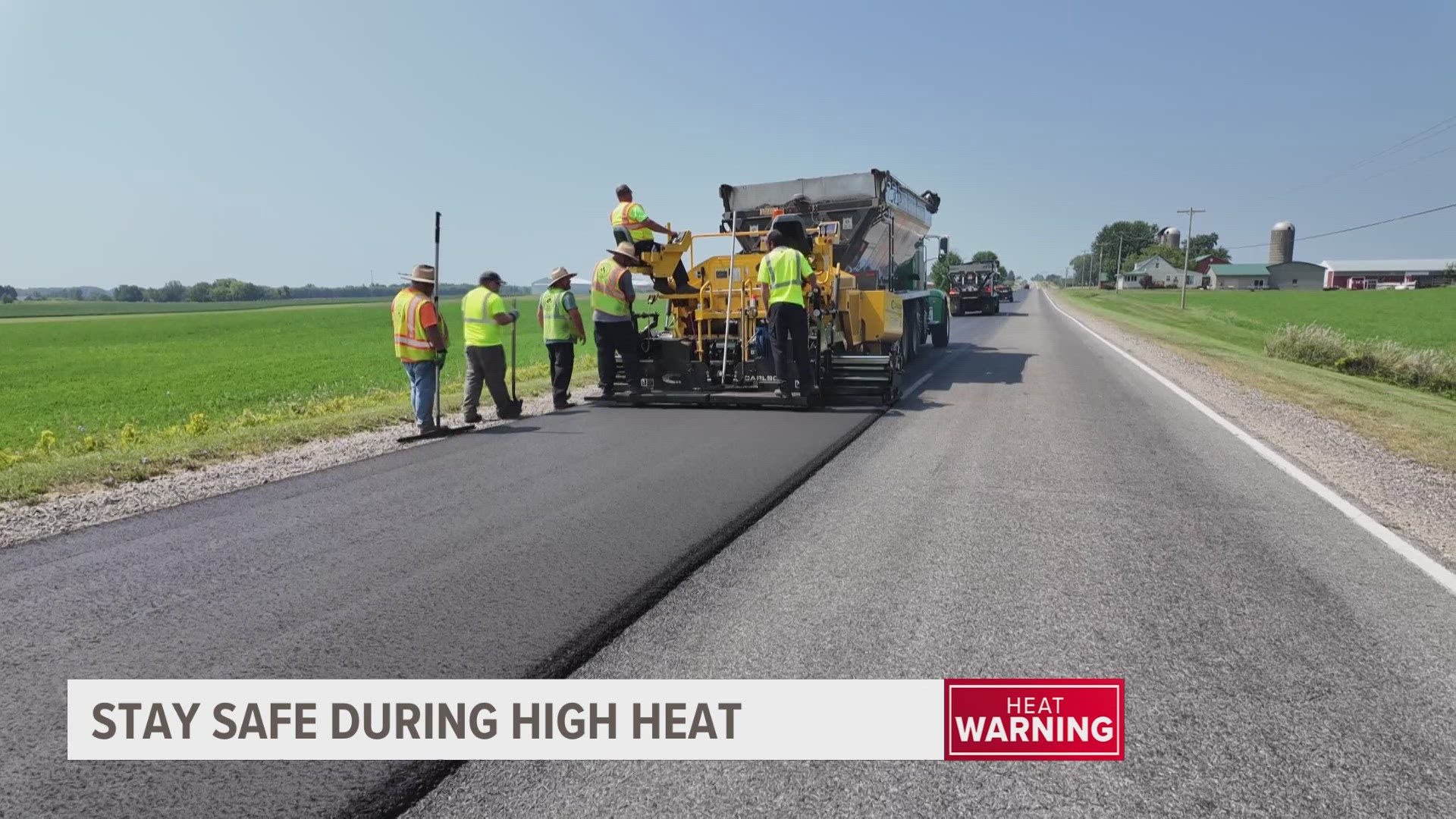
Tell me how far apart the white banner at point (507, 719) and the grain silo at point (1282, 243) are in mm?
151394

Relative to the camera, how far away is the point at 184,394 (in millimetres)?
16656

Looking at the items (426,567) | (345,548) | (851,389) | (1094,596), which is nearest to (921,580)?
(1094,596)

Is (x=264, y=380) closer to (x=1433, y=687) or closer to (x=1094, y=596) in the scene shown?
(x=1094, y=596)

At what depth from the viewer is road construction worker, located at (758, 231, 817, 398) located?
9.48 metres

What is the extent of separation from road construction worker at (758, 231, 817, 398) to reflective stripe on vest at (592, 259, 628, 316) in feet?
5.57

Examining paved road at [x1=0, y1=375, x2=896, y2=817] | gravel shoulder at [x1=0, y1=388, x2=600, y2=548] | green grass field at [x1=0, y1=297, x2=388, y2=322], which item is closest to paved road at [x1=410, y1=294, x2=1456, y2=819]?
paved road at [x1=0, y1=375, x2=896, y2=817]

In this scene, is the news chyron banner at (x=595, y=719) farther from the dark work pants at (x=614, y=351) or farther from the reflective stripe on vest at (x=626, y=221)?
the reflective stripe on vest at (x=626, y=221)

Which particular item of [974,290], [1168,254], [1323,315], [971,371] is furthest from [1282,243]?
[971,371]

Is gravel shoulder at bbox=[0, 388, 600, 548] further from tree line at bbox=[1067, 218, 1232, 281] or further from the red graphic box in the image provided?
tree line at bbox=[1067, 218, 1232, 281]

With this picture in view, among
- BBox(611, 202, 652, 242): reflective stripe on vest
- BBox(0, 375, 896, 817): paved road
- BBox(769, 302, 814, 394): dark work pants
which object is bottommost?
BBox(0, 375, 896, 817): paved road

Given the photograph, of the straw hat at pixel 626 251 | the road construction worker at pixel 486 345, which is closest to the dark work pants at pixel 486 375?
the road construction worker at pixel 486 345

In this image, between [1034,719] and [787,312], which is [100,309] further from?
[1034,719]

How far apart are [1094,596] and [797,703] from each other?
1.73 meters

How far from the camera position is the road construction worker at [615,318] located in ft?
33.2
